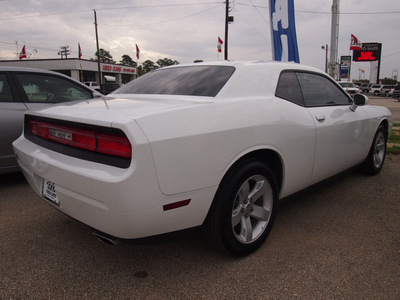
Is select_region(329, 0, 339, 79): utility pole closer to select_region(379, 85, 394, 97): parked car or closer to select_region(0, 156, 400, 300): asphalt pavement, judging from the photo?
select_region(0, 156, 400, 300): asphalt pavement

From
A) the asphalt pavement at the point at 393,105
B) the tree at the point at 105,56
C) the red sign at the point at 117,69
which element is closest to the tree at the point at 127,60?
the tree at the point at 105,56

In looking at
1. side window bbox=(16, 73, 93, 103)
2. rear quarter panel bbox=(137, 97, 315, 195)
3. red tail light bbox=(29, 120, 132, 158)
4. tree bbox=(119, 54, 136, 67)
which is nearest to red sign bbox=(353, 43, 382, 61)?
side window bbox=(16, 73, 93, 103)

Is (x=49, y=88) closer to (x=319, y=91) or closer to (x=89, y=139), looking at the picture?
(x=89, y=139)

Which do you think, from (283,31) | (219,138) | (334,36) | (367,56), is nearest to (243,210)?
(219,138)

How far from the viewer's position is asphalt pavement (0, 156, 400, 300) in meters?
1.96

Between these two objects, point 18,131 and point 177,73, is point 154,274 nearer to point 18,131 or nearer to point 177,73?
point 177,73

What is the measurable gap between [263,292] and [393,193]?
101 inches

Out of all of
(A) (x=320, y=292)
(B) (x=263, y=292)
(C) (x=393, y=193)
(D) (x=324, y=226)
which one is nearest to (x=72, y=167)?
(B) (x=263, y=292)

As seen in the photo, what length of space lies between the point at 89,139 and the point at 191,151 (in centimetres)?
64

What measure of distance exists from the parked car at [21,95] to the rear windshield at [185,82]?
1.64 m

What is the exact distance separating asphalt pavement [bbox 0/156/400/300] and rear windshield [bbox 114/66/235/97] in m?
1.11

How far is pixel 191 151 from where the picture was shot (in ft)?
6.10

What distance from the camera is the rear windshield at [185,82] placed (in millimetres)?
2451

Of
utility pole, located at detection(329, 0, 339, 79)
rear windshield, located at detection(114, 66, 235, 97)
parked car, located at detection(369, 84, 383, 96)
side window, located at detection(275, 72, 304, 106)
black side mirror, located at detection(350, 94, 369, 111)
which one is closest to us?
rear windshield, located at detection(114, 66, 235, 97)
